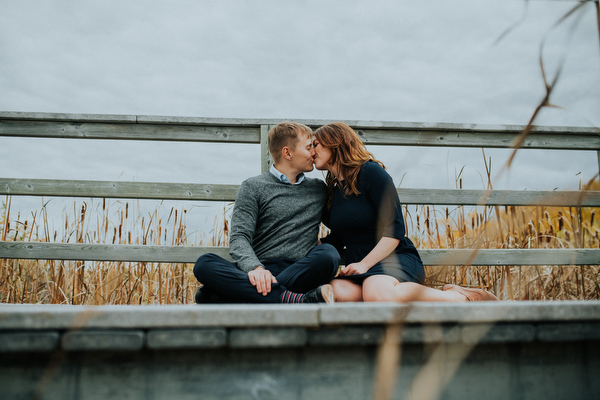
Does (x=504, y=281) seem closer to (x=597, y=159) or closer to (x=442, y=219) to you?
(x=442, y=219)

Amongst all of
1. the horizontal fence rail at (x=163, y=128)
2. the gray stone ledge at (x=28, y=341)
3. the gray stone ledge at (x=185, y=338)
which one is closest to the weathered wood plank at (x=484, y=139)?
the horizontal fence rail at (x=163, y=128)

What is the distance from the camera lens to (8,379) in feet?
3.09

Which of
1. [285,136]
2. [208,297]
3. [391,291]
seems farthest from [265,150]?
[391,291]

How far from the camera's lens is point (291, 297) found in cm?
178

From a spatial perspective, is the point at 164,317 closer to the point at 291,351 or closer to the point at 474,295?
the point at 291,351

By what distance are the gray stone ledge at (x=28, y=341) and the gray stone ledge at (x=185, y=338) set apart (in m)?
0.20

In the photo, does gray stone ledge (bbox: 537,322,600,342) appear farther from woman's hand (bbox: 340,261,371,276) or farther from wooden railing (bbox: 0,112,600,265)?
wooden railing (bbox: 0,112,600,265)

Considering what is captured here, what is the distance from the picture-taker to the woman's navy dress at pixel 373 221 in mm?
1974

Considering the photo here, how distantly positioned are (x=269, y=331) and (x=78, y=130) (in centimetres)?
234

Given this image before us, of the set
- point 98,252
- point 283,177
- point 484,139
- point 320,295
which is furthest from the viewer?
point 484,139

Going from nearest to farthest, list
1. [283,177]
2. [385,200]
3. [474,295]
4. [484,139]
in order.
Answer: [474,295] → [385,200] → [283,177] → [484,139]

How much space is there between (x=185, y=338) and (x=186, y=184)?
1804 millimetres

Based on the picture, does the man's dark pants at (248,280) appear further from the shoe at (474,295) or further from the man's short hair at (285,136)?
the man's short hair at (285,136)

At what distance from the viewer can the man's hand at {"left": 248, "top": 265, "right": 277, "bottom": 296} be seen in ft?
5.85
